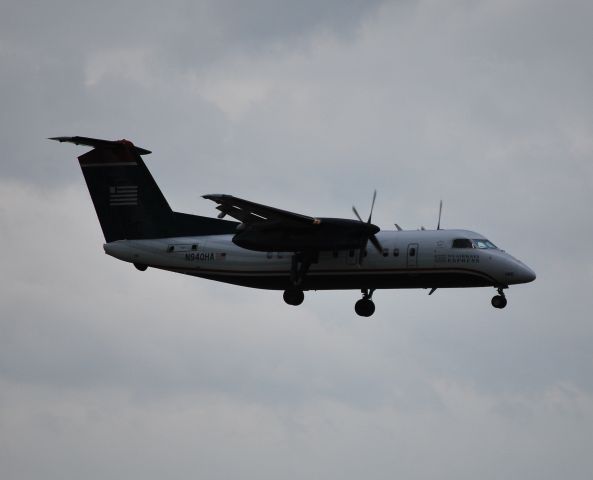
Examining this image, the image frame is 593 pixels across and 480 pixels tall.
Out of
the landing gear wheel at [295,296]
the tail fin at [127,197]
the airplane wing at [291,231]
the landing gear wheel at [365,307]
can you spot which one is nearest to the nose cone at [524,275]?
the airplane wing at [291,231]

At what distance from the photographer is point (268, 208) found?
31062 mm

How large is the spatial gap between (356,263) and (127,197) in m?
8.40

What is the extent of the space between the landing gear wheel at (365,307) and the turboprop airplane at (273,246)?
0.03 meters

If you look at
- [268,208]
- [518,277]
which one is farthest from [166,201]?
[518,277]

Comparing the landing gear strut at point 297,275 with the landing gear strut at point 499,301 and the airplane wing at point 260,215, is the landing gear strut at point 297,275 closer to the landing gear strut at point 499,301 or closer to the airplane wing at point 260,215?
the airplane wing at point 260,215

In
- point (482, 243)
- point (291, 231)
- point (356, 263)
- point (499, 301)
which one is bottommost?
point (499, 301)

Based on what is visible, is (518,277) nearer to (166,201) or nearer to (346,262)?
(346,262)

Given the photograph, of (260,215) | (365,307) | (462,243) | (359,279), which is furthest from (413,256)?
(260,215)

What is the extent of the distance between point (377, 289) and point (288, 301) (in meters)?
2.78

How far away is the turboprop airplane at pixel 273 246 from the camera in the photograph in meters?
31.2

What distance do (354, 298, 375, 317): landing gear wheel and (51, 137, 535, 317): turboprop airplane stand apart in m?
0.03

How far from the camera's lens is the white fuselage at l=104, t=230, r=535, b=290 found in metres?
31.1

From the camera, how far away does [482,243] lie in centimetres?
3153

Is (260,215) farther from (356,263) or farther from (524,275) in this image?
(524,275)
